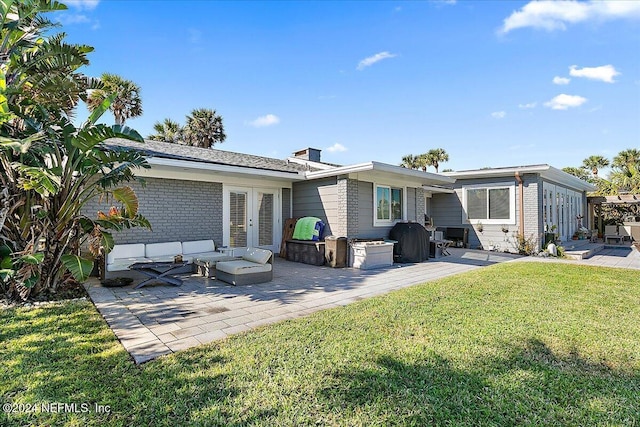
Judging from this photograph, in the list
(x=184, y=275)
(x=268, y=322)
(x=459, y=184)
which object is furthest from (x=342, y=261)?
(x=459, y=184)

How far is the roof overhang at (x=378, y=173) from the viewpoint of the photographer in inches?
363

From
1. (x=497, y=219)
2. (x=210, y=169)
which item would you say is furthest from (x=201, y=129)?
(x=497, y=219)

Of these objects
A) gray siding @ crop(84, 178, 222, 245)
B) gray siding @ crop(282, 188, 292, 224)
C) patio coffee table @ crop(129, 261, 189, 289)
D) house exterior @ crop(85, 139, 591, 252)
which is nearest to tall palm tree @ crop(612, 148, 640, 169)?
house exterior @ crop(85, 139, 591, 252)

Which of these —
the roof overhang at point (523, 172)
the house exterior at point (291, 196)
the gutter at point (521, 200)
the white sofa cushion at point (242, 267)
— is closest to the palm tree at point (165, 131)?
the house exterior at point (291, 196)

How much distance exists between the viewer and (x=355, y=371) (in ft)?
10.3

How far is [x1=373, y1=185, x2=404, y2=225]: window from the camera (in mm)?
11392

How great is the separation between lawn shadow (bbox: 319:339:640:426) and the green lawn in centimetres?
1

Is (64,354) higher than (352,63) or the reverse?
the reverse

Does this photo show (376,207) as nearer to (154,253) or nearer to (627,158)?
(154,253)

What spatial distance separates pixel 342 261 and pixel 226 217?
4395mm

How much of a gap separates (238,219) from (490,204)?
11.2 m

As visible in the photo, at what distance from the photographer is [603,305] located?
5586mm

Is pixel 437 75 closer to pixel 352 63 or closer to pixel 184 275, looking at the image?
pixel 352 63

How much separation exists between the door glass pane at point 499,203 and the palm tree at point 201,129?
62.9ft
